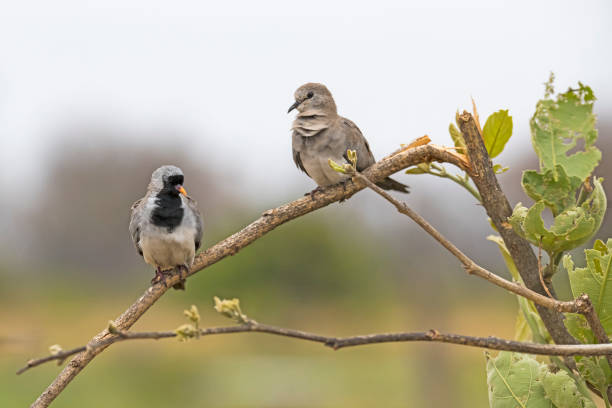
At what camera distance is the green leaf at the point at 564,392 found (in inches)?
A: 47.7

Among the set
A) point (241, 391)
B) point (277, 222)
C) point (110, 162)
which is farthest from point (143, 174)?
point (277, 222)

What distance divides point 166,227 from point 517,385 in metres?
1.62

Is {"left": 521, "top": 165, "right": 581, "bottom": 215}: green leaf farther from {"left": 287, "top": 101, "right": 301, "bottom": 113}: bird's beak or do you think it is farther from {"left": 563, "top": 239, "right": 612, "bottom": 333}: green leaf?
{"left": 287, "top": 101, "right": 301, "bottom": 113}: bird's beak

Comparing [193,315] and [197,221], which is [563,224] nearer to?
[193,315]

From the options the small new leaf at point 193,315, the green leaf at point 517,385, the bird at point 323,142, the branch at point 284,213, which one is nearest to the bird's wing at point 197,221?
the bird at point 323,142

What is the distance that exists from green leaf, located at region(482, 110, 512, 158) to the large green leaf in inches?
7.5

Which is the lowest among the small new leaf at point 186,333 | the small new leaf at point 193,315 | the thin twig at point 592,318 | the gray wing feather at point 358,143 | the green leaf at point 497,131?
the thin twig at point 592,318

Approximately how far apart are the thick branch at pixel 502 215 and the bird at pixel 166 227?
1374 millimetres

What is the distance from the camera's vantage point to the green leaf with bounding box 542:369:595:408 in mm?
1212

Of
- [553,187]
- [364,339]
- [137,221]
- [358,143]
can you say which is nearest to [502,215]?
[553,187]

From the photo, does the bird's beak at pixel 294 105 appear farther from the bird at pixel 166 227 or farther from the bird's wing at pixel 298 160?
the bird at pixel 166 227

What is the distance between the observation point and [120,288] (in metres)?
23.0

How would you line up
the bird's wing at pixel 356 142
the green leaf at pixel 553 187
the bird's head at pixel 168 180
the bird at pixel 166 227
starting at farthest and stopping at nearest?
the bird's wing at pixel 356 142
the bird at pixel 166 227
the bird's head at pixel 168 180
the green leaf at pixel 553 187

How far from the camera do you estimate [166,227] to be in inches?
104
